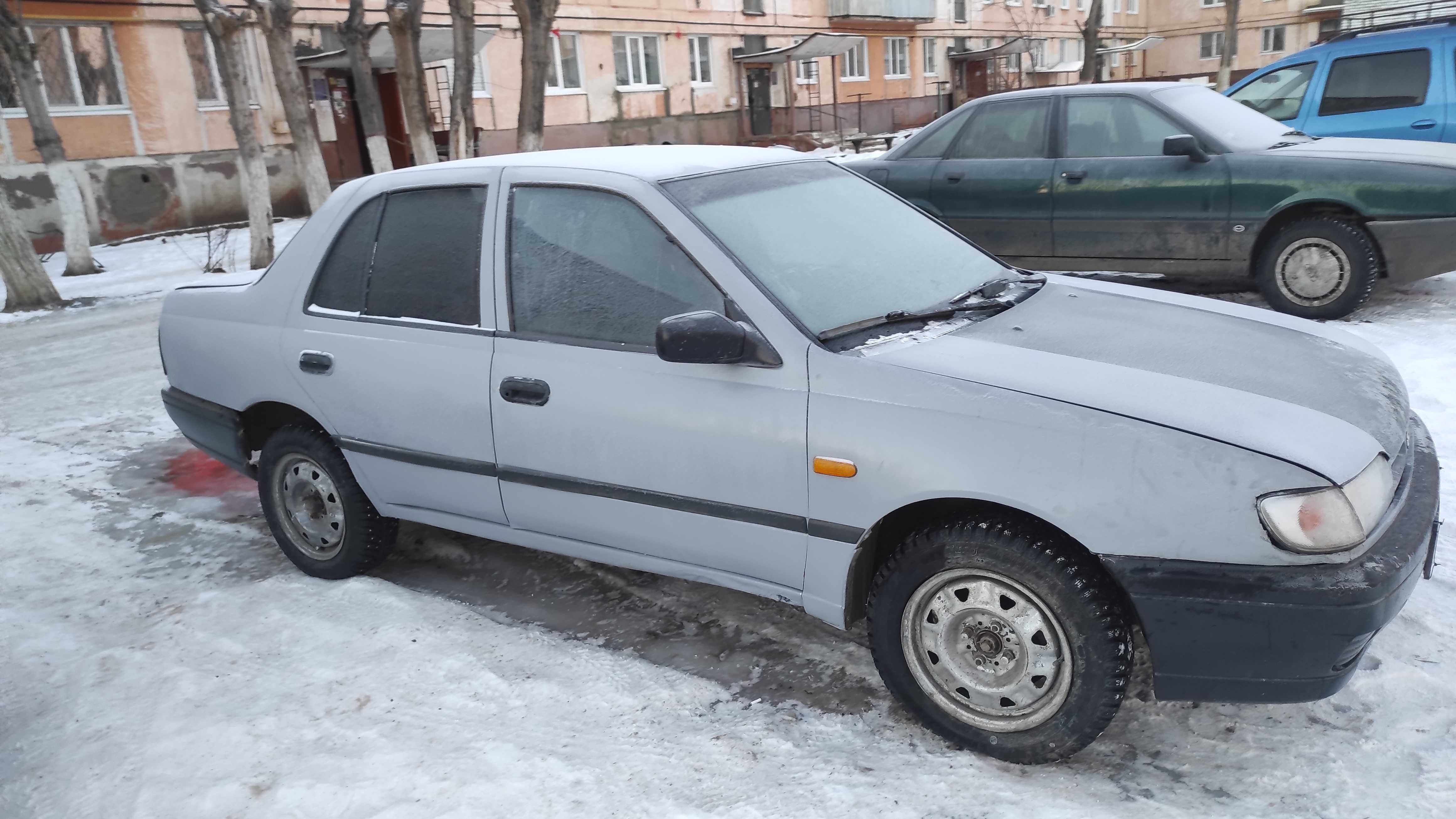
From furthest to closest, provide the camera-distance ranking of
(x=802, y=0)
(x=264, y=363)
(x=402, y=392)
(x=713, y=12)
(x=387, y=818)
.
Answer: (x=802, y=0), (x=713, y=12), (x=264, y=363), (x=402, y=392), (x=387, y=818)

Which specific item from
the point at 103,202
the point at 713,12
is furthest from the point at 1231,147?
the point at 713,12

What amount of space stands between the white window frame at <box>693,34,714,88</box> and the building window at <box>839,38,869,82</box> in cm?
612

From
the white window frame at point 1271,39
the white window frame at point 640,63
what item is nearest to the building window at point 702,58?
the white window frame at point 640,63

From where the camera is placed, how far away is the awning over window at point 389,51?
19953mm

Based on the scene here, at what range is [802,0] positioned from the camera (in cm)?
3341

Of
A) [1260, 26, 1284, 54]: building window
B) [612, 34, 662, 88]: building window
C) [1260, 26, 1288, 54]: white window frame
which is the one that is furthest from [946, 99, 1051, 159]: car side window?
[1260, 26, 1284, 54]: building window

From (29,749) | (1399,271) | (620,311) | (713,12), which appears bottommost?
(29,749)

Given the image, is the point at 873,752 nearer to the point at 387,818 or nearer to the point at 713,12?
the point at 387,818

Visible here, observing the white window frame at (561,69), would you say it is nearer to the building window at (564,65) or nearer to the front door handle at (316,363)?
the building window at (564,65)

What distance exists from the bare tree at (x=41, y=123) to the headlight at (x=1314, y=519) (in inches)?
569

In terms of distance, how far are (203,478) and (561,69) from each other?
22233mm

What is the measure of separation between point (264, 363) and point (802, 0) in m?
32.4

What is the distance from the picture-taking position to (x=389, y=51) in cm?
2117

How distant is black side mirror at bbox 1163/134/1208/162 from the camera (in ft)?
22.2
